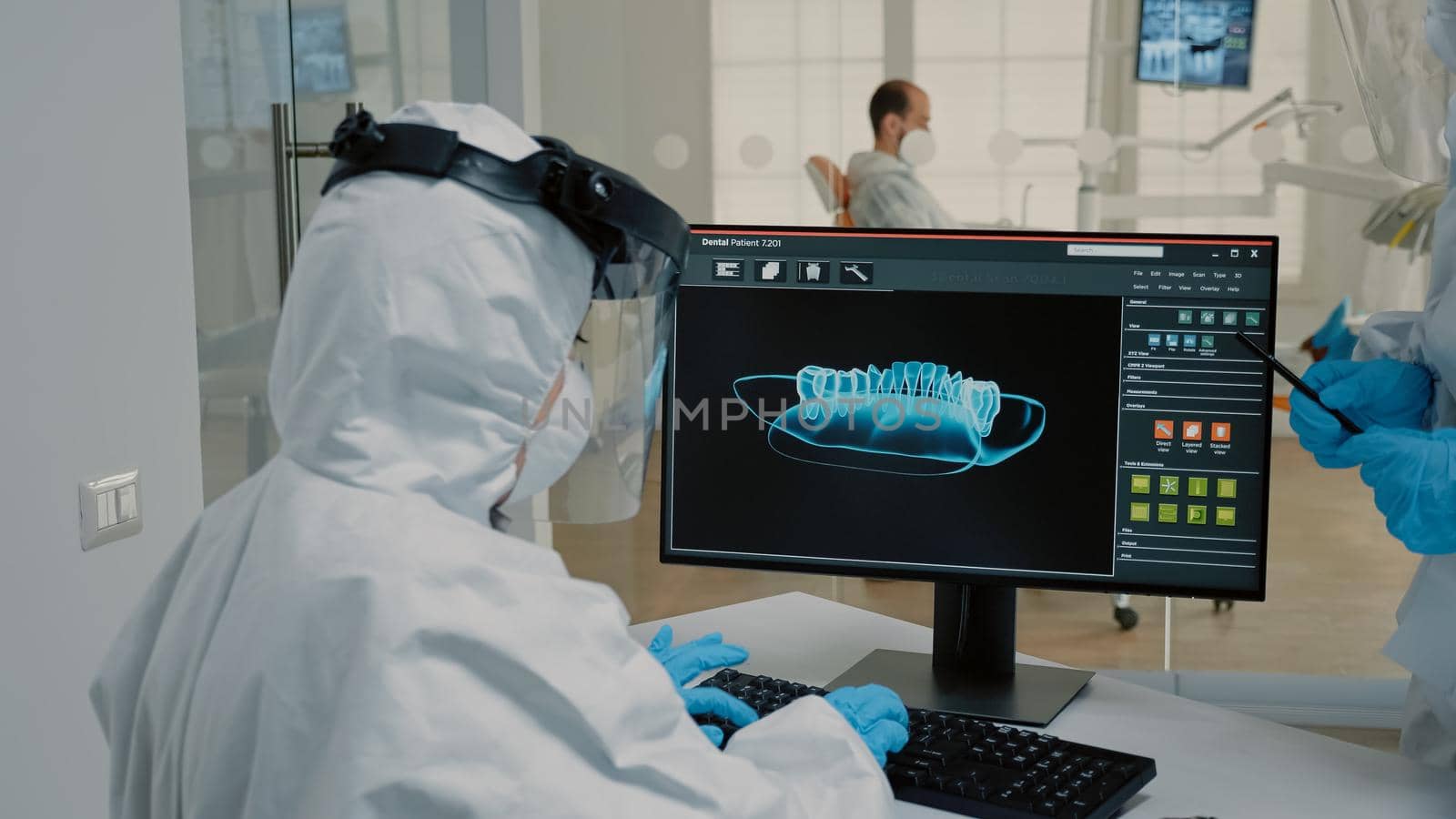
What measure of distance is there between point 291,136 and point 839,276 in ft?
4.30

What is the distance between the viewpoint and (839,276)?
140 centimetres

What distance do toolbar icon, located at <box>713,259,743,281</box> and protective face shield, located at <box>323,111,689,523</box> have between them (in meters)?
0.28

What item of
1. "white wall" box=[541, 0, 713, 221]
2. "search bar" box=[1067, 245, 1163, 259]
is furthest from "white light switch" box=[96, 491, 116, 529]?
"white wall" box=[541, 0, 713, 221]

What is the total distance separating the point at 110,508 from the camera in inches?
Answer: 64.9

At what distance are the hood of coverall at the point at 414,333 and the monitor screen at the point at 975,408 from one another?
573 millimetres

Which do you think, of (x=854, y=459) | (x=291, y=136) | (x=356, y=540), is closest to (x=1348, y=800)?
(x=854, y=459)

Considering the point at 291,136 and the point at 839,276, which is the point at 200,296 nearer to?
the point at 291,136

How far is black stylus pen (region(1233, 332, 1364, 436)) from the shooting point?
1.21 metres

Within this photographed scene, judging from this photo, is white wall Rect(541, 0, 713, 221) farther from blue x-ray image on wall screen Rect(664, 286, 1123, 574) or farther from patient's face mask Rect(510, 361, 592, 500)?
A: patient's face mask Rect(510, 361, 592, 500)

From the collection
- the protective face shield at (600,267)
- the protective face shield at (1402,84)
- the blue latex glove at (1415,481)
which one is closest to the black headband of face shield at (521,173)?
the protective face shield at (600,267)

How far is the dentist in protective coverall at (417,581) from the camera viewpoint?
769 mm

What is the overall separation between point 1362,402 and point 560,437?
0.91 metres

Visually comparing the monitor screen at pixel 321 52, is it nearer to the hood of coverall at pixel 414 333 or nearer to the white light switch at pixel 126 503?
the white light switch at pixel 126 503

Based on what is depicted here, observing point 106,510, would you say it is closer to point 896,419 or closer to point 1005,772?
point 896,419
